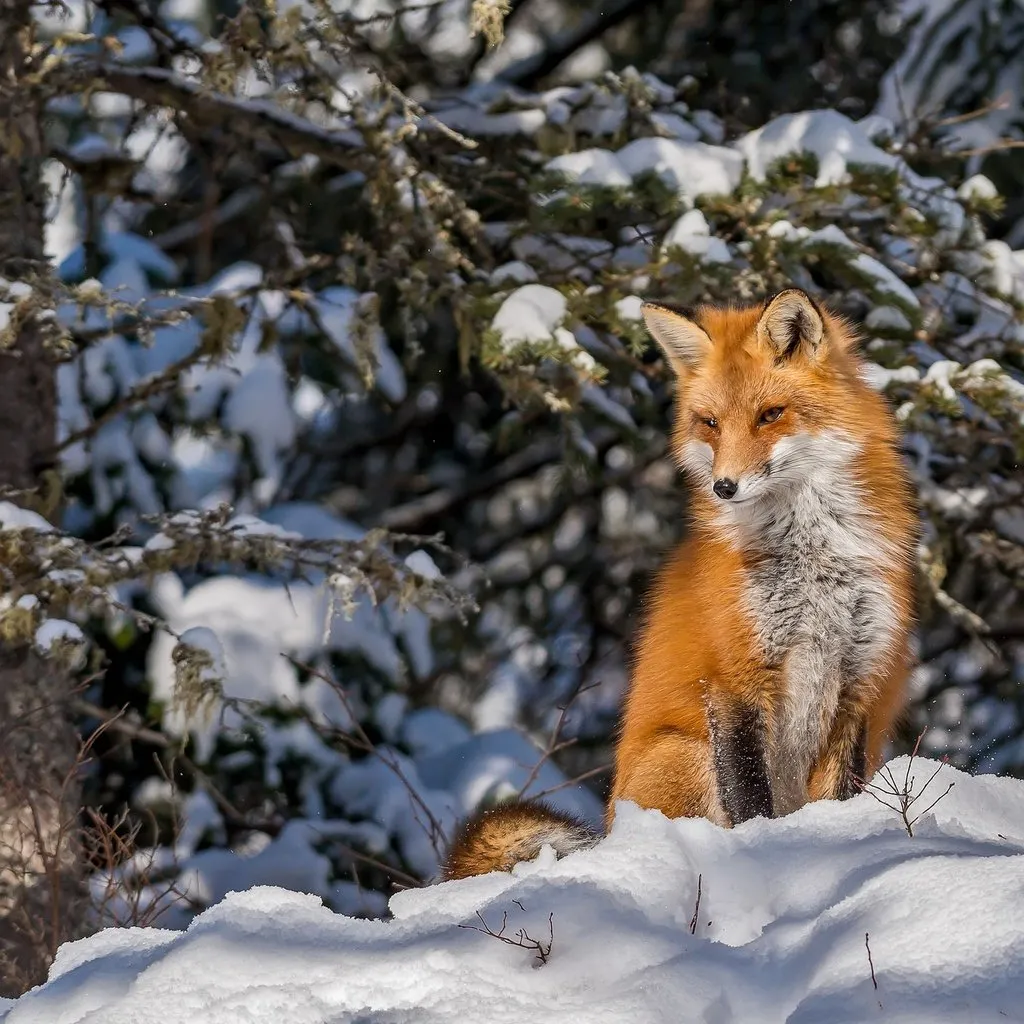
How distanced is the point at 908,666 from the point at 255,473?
456 centimetres

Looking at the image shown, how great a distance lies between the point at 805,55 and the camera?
33.2 feet

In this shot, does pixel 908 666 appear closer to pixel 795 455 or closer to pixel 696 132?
pixel 795 455

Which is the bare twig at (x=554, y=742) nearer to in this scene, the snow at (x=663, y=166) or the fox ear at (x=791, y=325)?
the fox ear at (x=791, y=325)

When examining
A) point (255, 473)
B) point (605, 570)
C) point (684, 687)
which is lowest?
point (605, 570)

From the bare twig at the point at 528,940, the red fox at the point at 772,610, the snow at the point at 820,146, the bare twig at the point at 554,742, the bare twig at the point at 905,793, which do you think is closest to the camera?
the bare twig at the point at 528,940

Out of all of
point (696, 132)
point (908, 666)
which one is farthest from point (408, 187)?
point (908, 666)

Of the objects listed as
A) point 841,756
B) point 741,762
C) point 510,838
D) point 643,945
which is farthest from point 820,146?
point 643,945

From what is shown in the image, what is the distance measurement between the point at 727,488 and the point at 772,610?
470mm

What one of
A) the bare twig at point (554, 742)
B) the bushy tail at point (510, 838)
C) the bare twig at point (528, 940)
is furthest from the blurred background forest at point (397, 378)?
the bare twig at point (528, 940)

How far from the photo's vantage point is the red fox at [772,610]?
15.9 ft

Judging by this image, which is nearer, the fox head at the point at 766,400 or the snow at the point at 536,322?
the fox head at the point at 766,400

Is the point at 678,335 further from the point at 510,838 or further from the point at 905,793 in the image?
the point at 905,793

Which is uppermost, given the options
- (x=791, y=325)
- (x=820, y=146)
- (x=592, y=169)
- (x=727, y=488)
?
(x=820, y=146)

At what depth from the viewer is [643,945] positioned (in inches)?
119
